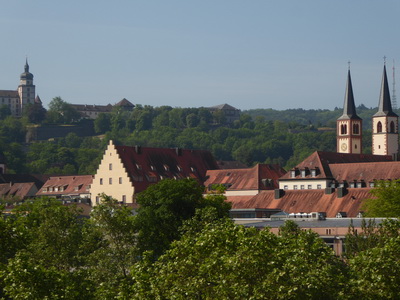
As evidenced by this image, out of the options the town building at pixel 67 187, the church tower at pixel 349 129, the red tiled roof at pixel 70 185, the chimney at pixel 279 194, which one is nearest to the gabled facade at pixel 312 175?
the chimney at pixel 279 194

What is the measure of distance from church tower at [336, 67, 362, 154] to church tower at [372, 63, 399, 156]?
3502 mm

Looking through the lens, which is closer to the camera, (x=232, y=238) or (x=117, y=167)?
(x=232, y=238)

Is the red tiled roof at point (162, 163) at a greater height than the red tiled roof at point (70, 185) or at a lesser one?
greater

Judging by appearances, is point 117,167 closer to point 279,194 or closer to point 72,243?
point 279,194

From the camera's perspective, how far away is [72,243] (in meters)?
65.9

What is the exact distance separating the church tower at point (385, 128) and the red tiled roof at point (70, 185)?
148 ft

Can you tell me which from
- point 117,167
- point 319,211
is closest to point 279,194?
point 319,211

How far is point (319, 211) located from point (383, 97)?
273 ft

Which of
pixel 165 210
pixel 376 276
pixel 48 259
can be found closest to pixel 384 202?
pixel 165 210

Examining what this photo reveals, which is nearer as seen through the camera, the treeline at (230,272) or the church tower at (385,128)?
the treeline at (230,272)

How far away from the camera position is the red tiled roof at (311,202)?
96812mm

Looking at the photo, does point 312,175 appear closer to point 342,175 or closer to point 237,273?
point 342,175

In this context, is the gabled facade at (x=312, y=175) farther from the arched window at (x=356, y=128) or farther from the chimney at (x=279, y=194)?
the arched window at (x=356, y=128)

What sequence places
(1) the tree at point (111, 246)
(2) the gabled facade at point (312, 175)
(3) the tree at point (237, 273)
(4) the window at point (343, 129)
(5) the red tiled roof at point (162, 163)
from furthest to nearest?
(4) the window at point (343, 129), (5) the red tiled roof at point (162, 163), (2) the gabled facade at point (312, 175), (1) the tree at point (111, 246), (3) the tree at point (237, 273)
